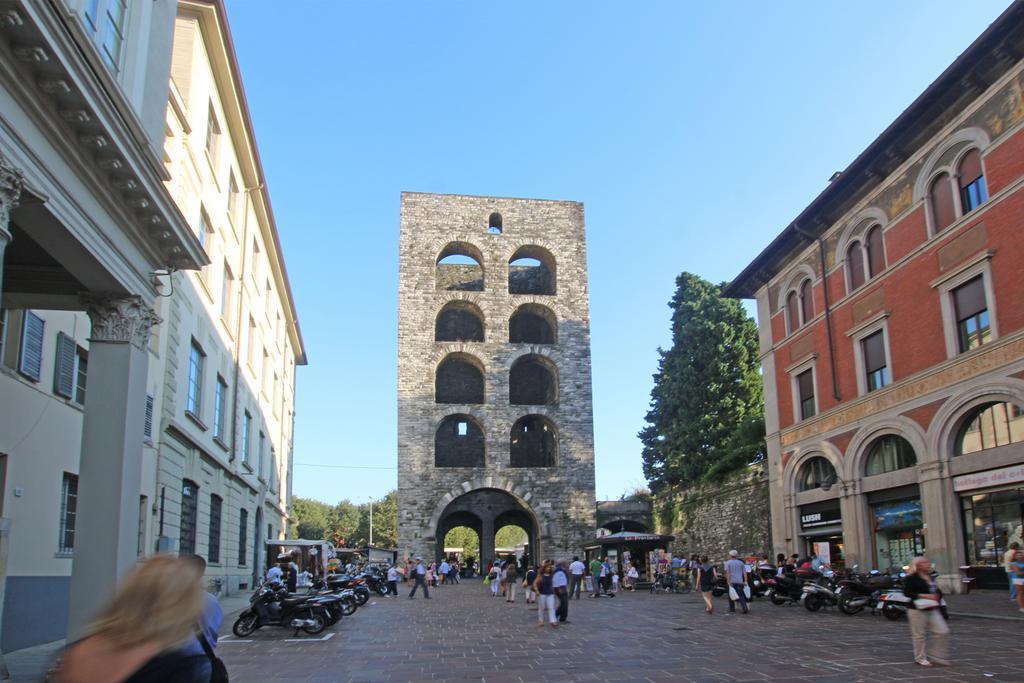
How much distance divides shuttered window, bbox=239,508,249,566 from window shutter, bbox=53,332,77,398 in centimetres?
1627

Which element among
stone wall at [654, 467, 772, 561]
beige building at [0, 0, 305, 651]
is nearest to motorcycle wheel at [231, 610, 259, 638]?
beige building at [0, 0, 305, 651]

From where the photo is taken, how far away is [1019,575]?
1557 cm

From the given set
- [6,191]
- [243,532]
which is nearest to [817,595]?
[6,191]

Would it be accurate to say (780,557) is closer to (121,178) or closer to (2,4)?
(121,178)

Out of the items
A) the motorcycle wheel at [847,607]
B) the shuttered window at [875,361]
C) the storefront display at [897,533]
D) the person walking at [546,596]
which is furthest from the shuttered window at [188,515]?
the shuttered window at [875,361]

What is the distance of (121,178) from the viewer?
10.8 meters

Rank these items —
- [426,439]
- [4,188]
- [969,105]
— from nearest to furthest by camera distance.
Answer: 1. [4,188]
2. [969,105]
3. [426,439]

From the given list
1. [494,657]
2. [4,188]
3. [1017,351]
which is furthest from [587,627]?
[4,188]

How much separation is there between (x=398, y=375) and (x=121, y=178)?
3451cm

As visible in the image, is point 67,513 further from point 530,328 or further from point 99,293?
point 530,328

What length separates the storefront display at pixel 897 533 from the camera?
70.7 feet

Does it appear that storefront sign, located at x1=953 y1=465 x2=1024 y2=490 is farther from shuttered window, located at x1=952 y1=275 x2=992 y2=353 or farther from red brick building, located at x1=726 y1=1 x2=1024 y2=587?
shuttered window, located at x1=952 y1=275 x2=992 y2=353

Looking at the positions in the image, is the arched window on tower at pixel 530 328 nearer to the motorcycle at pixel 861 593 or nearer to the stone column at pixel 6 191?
the motorcycle at pixel 861 593

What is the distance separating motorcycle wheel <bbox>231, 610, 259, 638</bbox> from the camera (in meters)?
15.5
